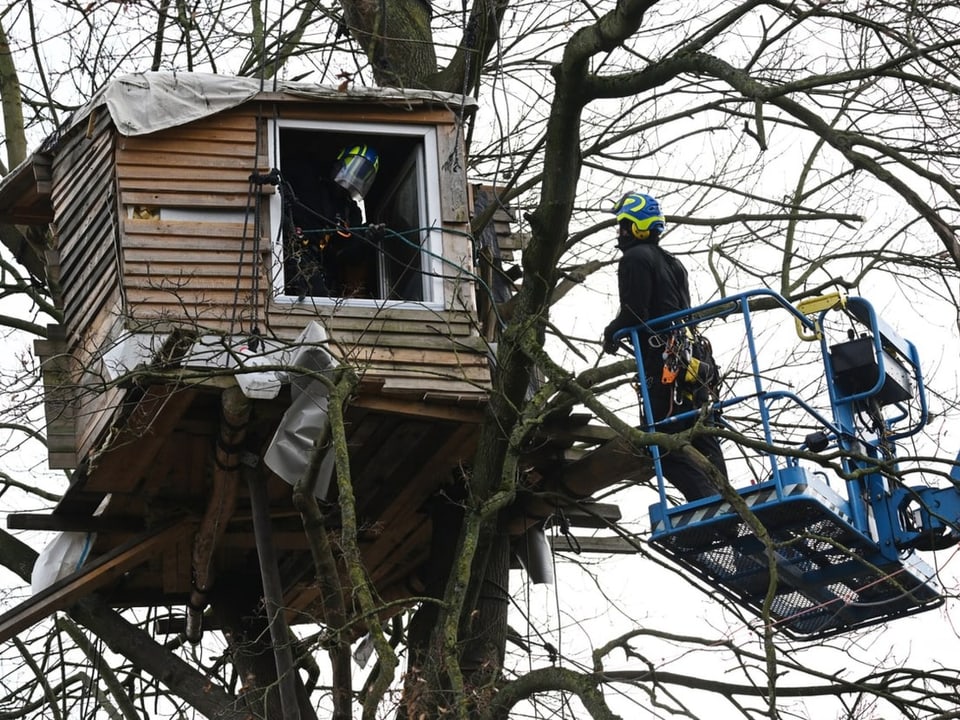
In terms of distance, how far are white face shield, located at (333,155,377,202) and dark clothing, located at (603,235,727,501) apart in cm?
225

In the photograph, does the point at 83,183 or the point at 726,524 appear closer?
the point at 726,524

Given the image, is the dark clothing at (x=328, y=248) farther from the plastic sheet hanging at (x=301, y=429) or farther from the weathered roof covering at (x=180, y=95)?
the weathered roof covering at (x=180, y=95)

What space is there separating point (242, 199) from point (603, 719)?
183 inches

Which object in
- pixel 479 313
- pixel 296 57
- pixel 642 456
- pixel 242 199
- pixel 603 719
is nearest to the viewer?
pixel 603 719

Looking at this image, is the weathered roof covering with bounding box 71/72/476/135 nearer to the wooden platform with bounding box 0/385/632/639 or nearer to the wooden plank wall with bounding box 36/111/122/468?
the wooden plank wall with bounding box 36/111/122/468

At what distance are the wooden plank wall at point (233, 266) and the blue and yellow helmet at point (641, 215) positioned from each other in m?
1.13

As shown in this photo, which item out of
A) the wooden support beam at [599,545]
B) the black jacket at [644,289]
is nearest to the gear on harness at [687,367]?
the black jacket at [644,289]

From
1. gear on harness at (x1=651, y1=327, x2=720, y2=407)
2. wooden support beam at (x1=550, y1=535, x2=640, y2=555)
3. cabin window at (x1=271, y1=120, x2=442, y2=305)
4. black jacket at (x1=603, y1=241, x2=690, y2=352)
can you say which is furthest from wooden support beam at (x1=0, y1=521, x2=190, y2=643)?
gear on harness at (x1=651, y1=327, x2=720, y2=407)

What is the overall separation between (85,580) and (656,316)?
4.29 meters

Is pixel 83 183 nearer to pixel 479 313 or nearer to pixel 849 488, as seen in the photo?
pixel 479 313

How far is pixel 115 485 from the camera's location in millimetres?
11844

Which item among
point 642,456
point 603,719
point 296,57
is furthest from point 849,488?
point 296,57

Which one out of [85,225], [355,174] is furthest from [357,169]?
[85,225]

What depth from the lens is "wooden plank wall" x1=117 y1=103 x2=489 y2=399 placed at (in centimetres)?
1109
